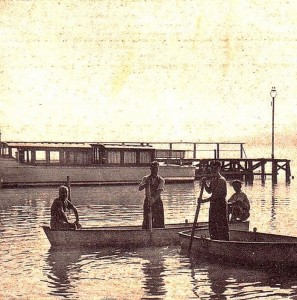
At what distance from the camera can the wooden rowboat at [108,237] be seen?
17844 millimetres

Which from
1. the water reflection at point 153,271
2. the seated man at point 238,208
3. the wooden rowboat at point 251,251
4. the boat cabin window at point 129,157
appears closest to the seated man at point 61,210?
the water reflection at point 153,271

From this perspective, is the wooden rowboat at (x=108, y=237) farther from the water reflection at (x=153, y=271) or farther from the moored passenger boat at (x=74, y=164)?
the moored passenger boat at (x=74, y=164)

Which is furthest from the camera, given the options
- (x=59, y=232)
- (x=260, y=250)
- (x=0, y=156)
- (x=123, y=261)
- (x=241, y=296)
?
(x=0, y=156)

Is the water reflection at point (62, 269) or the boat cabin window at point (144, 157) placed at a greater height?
A: the boat cabin window at point (144, 157)

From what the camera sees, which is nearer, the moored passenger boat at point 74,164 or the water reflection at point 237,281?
the water reflection at point 237,281

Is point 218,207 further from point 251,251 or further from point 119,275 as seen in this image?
point 119,275

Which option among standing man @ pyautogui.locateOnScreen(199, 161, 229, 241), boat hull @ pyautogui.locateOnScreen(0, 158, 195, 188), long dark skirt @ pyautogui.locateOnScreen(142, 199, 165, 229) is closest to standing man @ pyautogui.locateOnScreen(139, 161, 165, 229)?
long dark skirt @ pyautogui.locateOnScreen(142, 199, 165, 229)

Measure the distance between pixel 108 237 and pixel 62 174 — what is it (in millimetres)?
37747

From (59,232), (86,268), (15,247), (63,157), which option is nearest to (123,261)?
(86,268)

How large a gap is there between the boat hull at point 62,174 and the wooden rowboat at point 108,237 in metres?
37.4

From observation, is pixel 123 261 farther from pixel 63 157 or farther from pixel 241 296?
pixel 63 157

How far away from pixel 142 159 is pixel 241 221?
129ft

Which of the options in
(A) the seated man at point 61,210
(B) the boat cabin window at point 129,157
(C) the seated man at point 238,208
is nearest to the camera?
(A) the seated man at point 61,210

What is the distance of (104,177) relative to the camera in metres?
56.9
